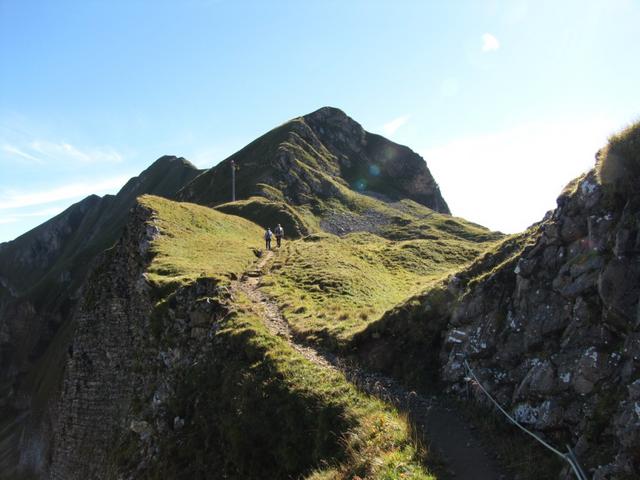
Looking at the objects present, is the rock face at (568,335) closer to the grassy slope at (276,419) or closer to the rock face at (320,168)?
the grassy slope at (276,419)

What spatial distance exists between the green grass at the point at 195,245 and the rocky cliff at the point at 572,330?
1793 cm

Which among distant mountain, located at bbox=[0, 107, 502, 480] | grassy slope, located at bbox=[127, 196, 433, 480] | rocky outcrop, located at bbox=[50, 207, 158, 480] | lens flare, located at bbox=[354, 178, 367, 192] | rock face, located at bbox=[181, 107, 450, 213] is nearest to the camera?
grassy slope, located at bbox=[127, 196, 433, 480]

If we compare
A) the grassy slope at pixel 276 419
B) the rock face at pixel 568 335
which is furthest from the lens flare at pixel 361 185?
the rock face at pixel 568 335

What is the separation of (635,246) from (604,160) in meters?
3.19

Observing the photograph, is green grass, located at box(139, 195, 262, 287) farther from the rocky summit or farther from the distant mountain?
the rocky summit

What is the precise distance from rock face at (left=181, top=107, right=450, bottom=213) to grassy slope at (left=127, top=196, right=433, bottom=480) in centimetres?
6652

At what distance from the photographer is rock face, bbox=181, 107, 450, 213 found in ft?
312

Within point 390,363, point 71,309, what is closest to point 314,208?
point 71,309

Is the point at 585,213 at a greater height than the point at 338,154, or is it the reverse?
the point at 338,154

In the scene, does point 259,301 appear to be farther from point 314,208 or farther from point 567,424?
point 314,208

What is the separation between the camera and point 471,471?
10555 millimetres

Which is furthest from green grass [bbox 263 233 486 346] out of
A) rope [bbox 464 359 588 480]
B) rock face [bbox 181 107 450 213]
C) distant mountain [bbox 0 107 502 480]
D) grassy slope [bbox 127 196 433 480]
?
rock face [bbox 181 107 450 213]

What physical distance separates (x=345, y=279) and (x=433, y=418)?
20.7 m

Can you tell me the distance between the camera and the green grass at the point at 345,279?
2333cm
